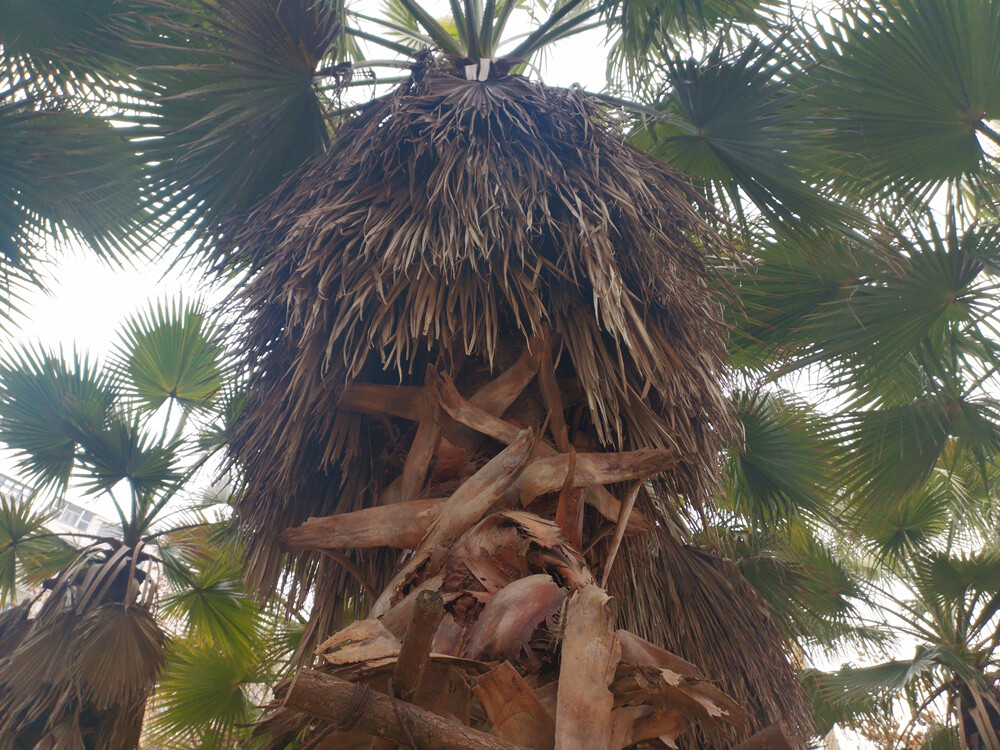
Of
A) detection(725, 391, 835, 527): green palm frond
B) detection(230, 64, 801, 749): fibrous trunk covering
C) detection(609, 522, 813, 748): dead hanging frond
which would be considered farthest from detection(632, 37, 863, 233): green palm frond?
detection(609, 522, 813, 748): dead hanging frond

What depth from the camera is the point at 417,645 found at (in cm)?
121

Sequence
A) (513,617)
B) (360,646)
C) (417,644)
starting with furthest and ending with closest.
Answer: (513,617) < (360,646) < (417,644)

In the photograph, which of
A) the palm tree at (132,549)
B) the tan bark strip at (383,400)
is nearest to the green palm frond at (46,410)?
the palm tree at (132,549)

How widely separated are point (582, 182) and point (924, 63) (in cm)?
178

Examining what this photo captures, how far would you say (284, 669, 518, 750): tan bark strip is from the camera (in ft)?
3.86

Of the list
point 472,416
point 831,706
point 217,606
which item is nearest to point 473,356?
point 472,416

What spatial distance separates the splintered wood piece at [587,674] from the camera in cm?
135

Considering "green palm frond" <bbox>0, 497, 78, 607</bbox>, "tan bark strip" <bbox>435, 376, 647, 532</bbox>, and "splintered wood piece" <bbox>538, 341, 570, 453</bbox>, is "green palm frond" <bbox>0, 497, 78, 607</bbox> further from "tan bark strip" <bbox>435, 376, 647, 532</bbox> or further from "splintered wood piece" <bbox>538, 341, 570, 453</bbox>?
"splintered wood piece" <bbox>538, 341, 570, 453</bbox>

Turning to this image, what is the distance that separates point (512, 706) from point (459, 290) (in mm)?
1283

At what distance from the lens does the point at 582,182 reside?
2393 mm

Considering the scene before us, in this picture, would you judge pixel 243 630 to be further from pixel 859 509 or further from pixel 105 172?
pixel 859 509

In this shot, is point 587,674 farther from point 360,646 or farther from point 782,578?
point 782,578

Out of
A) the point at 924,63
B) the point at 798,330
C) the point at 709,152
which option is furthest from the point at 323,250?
the point at 924,63

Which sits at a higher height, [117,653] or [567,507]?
[567,507]
